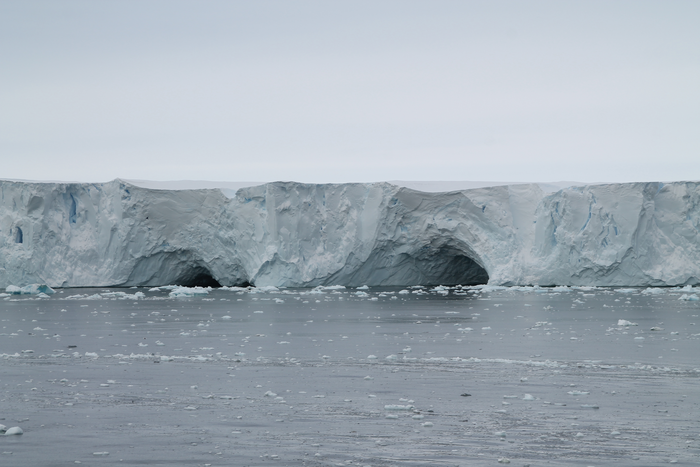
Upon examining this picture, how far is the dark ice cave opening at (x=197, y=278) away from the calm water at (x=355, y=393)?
15896mm

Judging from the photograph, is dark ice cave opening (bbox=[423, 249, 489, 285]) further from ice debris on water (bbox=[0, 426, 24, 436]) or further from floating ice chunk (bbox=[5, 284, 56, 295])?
ice debris on water (bbox=[0, 426, 24, 436])

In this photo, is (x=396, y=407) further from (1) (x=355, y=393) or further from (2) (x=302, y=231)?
(2) (x=302, y=231)

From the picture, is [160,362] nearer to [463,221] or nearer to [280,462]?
[280,462]

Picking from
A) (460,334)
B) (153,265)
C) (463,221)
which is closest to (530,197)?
(463,221)

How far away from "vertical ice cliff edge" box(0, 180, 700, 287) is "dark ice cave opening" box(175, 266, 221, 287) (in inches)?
38.7

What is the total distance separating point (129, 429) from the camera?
497cm

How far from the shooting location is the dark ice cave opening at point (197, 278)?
29.2 m

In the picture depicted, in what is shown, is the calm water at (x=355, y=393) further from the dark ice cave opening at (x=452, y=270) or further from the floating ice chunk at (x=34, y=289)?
the dark ice cave opening at (x=452, y=270)

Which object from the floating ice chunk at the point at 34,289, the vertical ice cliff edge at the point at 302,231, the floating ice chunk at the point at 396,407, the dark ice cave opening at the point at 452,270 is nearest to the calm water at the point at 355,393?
the floating ice chunk at the point at 396,407

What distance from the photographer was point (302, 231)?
86.8ft

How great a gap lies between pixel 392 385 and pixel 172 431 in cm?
232

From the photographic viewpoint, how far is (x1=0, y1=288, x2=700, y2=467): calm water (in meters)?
4.37

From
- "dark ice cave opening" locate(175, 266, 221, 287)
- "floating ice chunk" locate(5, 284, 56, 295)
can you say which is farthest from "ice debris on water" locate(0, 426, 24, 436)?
"dark ice cave opening" locate(175, 266, 221, 287)

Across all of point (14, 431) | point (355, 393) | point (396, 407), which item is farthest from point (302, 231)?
point (14, 431)
